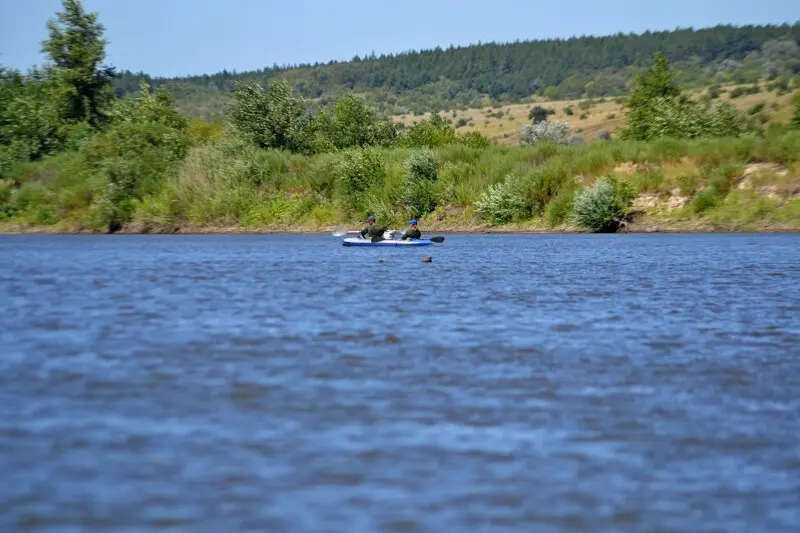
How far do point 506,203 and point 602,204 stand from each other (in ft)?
22.9

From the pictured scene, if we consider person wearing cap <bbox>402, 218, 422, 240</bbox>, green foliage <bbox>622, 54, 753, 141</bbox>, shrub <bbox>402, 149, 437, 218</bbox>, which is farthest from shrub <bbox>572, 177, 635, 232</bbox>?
person wearing cap <bbox>402, 218, 422, 240</bbox>

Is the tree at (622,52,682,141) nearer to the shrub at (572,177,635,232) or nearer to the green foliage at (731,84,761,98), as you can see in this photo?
the shrub at (572,177,635,232)

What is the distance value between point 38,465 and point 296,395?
4.28 meters

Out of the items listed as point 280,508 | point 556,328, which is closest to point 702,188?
point 556,328

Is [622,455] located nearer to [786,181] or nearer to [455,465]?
[455,465]

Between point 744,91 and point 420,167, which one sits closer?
point 420,167

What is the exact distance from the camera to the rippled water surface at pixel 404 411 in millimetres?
10352

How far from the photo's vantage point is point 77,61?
106812mm

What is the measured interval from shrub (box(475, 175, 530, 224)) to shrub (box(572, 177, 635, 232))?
14.9 feet

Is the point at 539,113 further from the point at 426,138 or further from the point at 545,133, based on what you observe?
the point at 426,138

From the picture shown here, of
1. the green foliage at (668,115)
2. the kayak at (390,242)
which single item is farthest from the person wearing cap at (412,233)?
the green foliage at (668,115)

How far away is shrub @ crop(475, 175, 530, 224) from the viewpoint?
234ft

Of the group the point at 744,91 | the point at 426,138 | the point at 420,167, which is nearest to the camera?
the point at 420,167

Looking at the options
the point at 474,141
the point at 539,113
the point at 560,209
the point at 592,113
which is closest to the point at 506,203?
the point at 560,209
